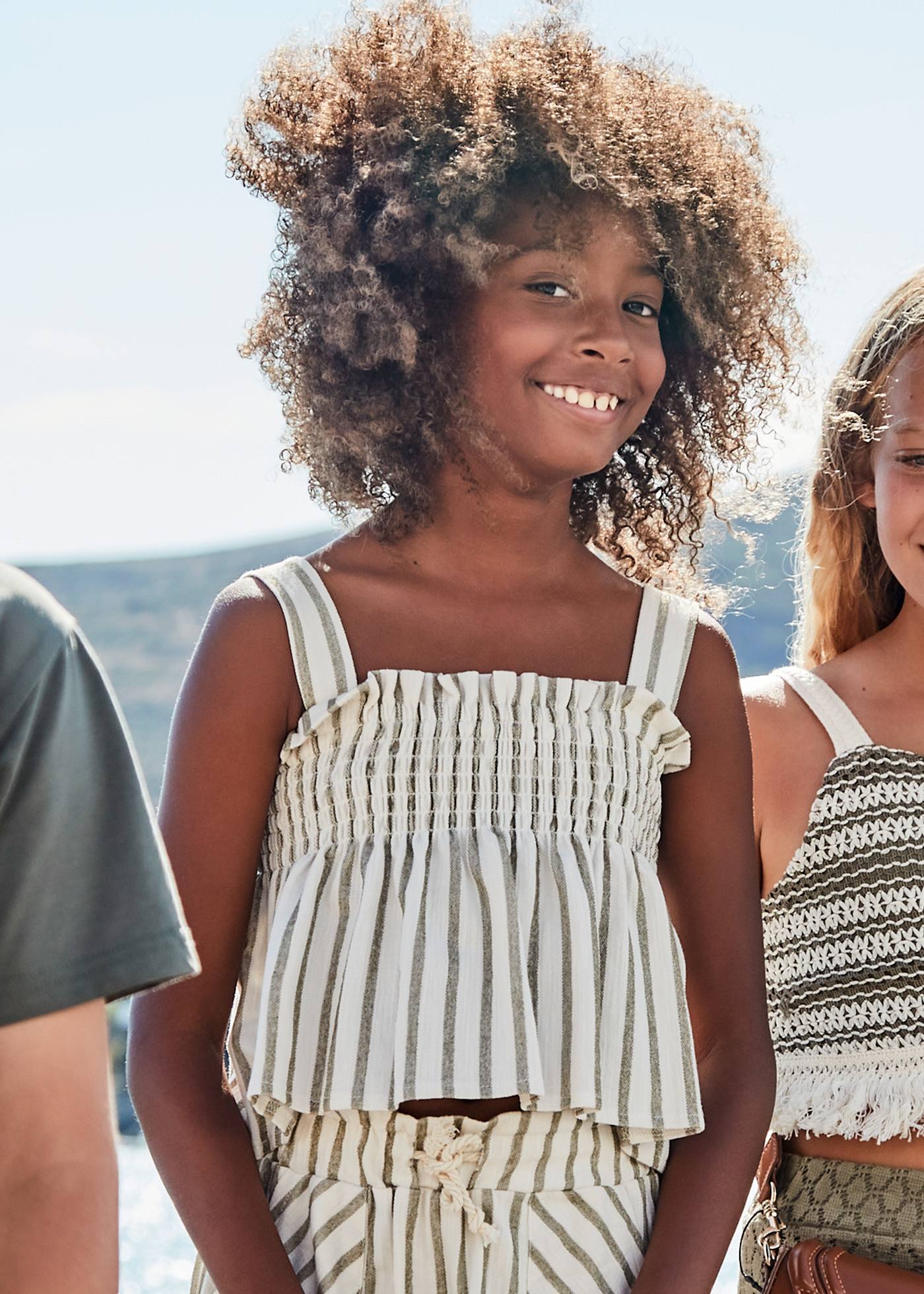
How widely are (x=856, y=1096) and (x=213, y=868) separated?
91cm

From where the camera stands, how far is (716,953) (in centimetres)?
193

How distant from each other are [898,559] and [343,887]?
103cm

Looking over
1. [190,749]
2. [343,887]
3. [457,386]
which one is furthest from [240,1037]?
[457,386]

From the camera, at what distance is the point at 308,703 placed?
183cm

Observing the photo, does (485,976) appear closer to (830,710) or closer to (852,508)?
(830,710)

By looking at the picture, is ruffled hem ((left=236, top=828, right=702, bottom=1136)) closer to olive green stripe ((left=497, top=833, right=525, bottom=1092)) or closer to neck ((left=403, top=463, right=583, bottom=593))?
olive green stripe ((left=497, top=833, right=525, bottom=1092))

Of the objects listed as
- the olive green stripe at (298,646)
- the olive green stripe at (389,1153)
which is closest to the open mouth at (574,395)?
the olive green stripe at (298,646)

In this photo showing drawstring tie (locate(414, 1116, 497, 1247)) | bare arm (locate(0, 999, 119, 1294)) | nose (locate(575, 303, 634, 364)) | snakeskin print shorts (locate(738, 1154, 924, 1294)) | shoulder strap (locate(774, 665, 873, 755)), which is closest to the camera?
bare arm (locate(0, 999, 119, 1294))

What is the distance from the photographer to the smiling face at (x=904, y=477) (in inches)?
92.0

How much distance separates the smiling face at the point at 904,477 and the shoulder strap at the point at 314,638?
35.7 inches

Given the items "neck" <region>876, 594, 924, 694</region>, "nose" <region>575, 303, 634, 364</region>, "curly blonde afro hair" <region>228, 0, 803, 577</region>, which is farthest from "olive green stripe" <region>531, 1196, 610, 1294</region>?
"neck" <region>876, 594, 924, 694</region>

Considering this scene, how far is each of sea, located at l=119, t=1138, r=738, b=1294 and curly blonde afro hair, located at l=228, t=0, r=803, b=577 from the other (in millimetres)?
1106

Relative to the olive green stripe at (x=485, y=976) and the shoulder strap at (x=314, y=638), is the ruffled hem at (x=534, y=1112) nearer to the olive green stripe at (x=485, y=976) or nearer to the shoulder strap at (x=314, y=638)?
the olive green stripe at (x=485, y=976)

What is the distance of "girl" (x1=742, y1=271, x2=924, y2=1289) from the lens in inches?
Answer: 83.1
